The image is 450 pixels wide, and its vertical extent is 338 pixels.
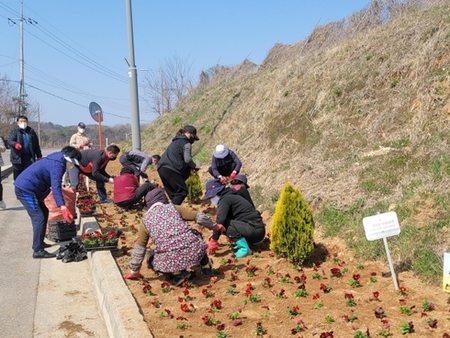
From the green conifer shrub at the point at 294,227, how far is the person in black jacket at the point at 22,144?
21.3 feet

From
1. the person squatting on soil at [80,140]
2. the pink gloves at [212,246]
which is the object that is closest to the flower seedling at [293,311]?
the pink gloves at [212,246]

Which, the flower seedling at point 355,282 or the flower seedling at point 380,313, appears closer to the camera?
the flower seedling at point 380,313

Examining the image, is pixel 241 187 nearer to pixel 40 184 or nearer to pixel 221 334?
pixel 40 184

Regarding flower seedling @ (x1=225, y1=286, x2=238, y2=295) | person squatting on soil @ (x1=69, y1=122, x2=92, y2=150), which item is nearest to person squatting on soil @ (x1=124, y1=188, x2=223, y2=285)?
flower seedling @ (x1=225, y1=286, x2=238, y2=295)

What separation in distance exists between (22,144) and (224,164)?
15.0ft

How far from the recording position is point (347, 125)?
391 inches

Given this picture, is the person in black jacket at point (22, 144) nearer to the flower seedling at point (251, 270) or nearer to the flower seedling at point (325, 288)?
the flower seedling at point (251, 270)

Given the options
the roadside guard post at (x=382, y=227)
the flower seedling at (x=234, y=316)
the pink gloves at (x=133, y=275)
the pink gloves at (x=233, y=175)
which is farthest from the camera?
the pink gloves at (x=233, y=175)

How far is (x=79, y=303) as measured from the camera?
543 centimetres

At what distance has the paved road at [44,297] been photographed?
473 centimetres

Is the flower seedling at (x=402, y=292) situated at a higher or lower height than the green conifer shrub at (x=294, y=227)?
lower

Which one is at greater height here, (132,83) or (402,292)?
(132,83)

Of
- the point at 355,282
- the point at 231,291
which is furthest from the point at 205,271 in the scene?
the point at 355,282

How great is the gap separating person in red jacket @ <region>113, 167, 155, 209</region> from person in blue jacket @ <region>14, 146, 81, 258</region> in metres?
2.07
